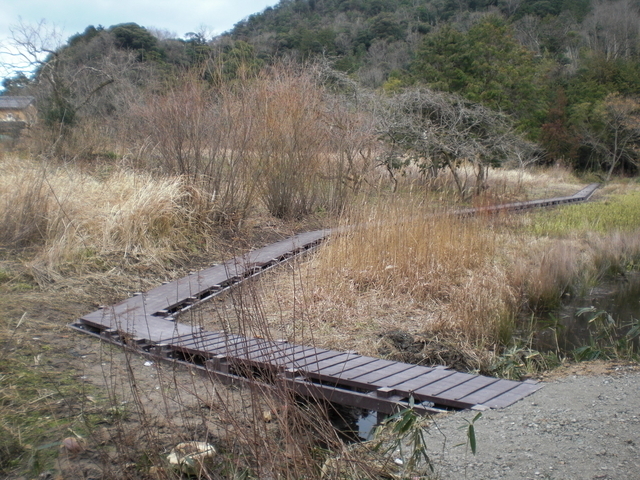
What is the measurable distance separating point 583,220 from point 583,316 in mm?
5001

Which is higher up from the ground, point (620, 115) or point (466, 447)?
point (620, 115)

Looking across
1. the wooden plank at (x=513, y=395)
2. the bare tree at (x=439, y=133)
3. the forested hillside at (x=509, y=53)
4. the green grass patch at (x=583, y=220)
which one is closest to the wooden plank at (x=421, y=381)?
the wooden plank at (x=513, y=395)

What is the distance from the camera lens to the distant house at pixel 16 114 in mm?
12234

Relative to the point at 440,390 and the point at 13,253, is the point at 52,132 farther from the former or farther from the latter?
the point at 440,390

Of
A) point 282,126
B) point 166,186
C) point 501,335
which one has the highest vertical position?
point 282,126

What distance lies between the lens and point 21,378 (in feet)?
10.6

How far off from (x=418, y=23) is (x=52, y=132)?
3304cm

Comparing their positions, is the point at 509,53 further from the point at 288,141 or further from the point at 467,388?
the point at 467,388

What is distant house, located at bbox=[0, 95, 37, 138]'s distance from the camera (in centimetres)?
1223

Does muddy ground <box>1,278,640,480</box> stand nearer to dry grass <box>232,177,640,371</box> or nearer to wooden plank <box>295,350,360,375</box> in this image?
wooden plank <box>295,350,360,375</box>

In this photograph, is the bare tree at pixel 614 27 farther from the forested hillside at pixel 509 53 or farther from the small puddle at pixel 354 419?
the small puddle at pixel 354 419

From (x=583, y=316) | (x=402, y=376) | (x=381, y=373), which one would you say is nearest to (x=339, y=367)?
(x=381, y=373)

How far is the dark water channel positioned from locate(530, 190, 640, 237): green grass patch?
5.15 ft

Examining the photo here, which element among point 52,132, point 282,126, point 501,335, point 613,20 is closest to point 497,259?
point 501,335
